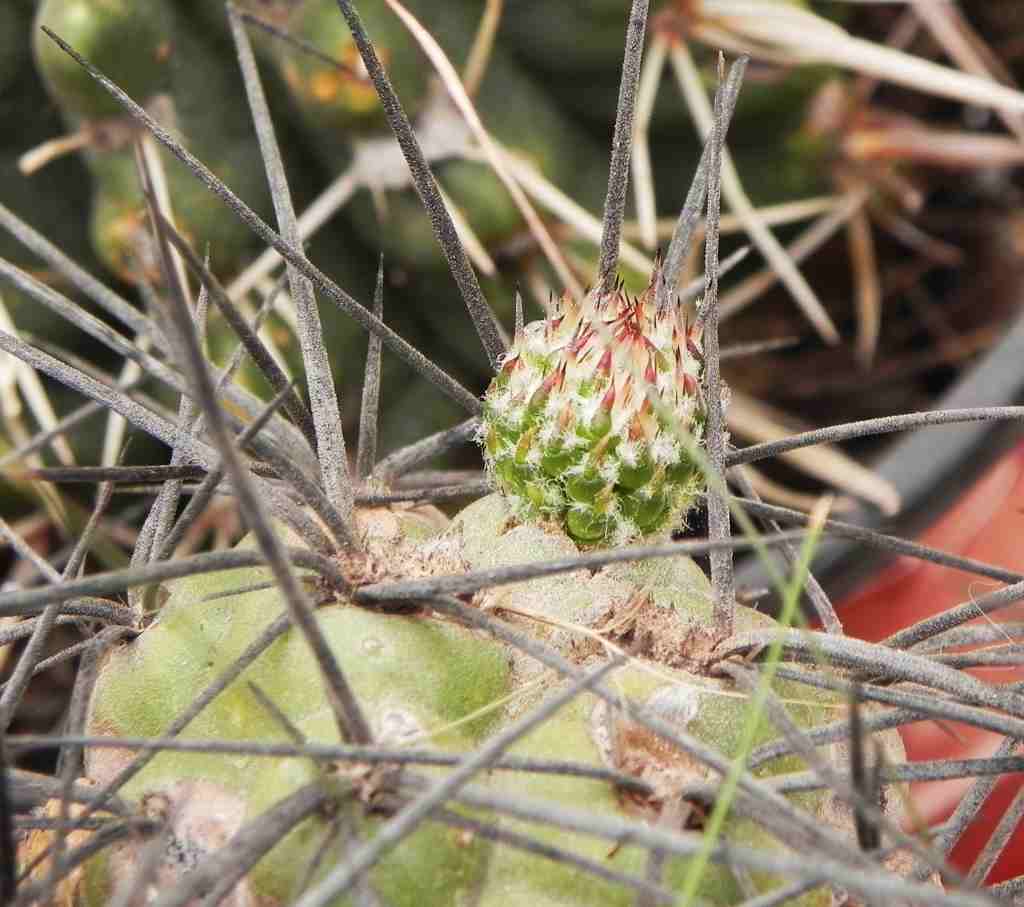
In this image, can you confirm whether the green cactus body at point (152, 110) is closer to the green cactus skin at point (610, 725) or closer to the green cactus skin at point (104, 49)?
the green cactus skin at point (104, 49)

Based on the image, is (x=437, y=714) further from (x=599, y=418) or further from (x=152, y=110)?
(x=152, y=110)

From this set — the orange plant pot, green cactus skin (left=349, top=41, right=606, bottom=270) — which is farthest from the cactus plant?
green cactus skin (left=349, top=41, right=606, bottom=270)

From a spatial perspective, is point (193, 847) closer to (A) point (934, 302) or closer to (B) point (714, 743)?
(B) point (714, 743)

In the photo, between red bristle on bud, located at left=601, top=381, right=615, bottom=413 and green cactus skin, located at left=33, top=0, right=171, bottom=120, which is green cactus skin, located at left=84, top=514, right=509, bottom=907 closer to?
red bristle on bud, located at left=601, top=381, right=615, bottom=413

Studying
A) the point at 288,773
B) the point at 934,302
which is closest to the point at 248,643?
the point at 288,773

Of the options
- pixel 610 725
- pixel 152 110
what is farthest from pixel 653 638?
pixel 152 110

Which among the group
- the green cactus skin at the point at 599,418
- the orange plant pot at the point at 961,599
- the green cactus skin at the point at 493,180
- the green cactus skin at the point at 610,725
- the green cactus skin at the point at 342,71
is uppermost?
the green cactus skin at the point at 342,71

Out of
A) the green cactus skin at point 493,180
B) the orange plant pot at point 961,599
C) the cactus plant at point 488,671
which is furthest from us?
the green cactus skin at point 493,180

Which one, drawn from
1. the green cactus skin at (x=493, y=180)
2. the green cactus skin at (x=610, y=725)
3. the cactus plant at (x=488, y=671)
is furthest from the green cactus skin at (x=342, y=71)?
the green cactus skin at (x=610, y=725)
